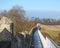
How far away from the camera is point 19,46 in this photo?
175 inches

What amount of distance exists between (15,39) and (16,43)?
4.6 inches

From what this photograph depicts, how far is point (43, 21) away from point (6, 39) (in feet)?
69.5

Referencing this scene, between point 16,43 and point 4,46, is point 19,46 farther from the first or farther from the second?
point 4,46

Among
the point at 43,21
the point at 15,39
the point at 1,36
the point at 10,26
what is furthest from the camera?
the point at 43,21

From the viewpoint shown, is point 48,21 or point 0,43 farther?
point 48,21

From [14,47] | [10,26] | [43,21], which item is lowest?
[14,47]

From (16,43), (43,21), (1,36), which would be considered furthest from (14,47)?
(43,21)

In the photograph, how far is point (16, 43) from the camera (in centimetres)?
436

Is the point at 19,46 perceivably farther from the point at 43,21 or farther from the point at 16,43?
the point at 43,21

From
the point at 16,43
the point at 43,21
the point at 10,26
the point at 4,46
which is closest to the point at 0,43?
the point at 4,46

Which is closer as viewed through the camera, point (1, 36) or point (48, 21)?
point (1, 36)

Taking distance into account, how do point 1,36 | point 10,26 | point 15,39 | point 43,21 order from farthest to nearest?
1. point 43,21
2. point 10,26
3. point 15,39
4. point 1,36

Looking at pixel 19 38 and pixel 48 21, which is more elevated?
pixel 48 21

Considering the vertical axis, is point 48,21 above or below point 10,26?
above
